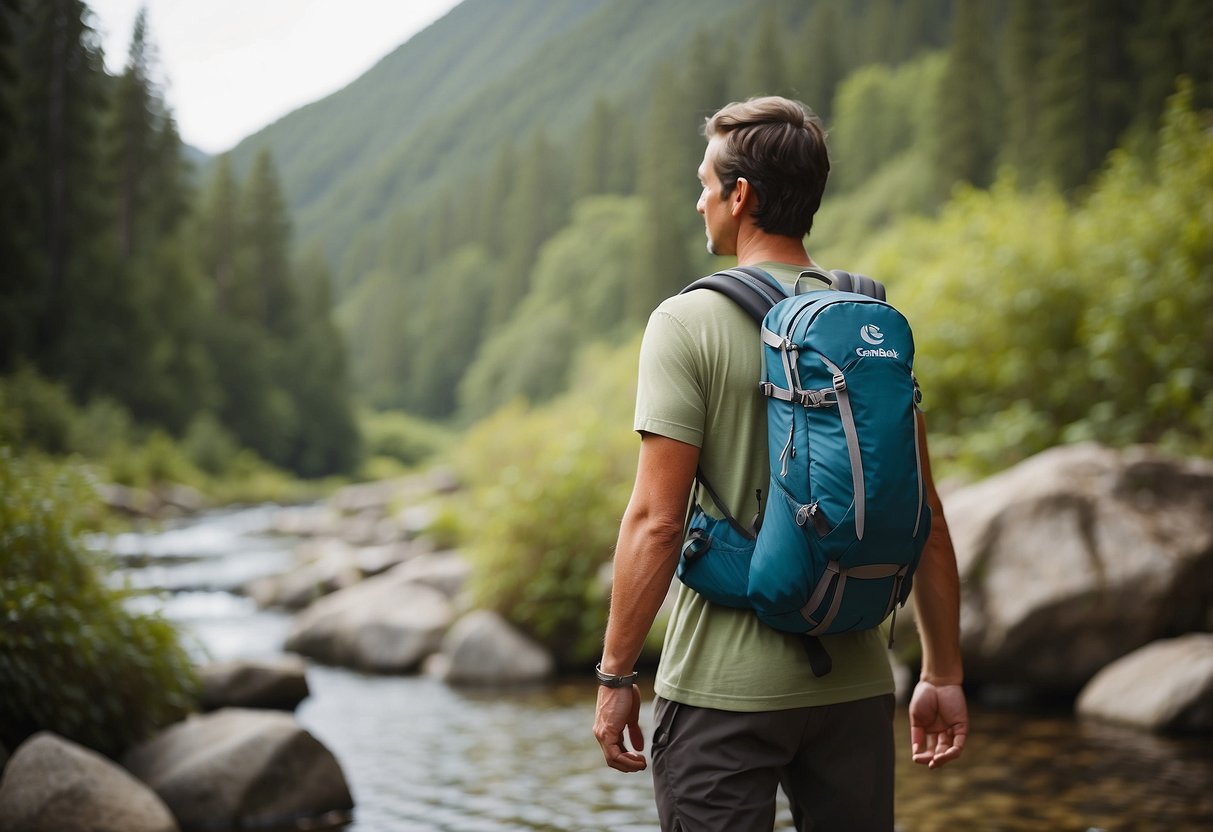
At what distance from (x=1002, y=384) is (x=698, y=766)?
1041cm

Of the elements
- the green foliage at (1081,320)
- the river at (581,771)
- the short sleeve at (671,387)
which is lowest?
the river at (581,771)

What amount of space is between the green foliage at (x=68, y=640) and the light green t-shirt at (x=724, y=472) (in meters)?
4.18

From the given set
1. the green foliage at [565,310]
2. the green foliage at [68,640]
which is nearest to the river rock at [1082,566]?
the green foliage at [68,640]

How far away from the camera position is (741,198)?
7.01ft

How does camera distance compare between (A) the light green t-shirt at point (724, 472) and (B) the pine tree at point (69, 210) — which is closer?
(A) the light green t-shirt at point (724, 472)

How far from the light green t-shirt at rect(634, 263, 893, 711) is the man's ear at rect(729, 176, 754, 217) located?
19cm

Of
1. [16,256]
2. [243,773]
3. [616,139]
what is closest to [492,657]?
[243,773]

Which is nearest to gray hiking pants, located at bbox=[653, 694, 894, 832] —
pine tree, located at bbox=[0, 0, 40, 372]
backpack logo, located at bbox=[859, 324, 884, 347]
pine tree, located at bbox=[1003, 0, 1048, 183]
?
backpack logo, located at bbox=[859, 324, 884, 347]

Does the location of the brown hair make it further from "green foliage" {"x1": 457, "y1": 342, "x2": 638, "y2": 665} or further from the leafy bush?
the leafy bush

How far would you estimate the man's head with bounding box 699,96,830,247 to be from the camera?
6.85 ft

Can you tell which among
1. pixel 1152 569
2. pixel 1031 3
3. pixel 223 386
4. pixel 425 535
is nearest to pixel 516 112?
pixel 223 386

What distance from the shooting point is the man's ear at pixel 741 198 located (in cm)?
212

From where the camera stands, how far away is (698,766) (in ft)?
6.43

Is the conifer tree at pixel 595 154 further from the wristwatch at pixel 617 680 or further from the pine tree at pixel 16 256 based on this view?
the wristwatch at pixel 617 680
